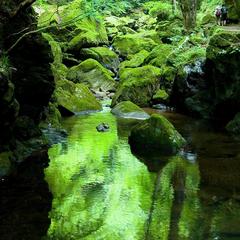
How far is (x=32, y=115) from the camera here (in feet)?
53.1

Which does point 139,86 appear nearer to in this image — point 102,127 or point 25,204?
point 102,127

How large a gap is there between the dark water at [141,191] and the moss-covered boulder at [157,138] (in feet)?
1.36

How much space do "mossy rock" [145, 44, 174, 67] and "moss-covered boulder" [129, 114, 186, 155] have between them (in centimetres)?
1371

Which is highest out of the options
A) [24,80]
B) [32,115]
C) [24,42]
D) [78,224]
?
[24,42]

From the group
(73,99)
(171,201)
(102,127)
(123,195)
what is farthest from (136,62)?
(171,201)

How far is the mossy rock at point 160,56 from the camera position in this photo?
28.6 meters

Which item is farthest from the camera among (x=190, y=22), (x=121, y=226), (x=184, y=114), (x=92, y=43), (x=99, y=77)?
(x=92, y=43)

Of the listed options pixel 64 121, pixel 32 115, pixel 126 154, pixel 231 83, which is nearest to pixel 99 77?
pixel 64 121

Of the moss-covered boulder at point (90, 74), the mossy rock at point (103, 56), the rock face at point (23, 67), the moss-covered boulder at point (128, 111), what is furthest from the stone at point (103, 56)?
the rock face at point (23, 67)

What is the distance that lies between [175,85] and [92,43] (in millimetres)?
12918

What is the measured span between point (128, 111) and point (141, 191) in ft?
38.0

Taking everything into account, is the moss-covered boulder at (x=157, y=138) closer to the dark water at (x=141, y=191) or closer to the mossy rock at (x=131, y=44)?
the dark water at (x=141, y=191)

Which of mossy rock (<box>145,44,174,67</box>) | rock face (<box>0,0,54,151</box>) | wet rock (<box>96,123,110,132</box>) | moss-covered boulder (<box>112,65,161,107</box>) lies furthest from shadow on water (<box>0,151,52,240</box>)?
mossy rock (<box>145,44,174,67</box>)

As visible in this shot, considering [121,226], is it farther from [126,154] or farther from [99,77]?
[99,77]
